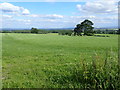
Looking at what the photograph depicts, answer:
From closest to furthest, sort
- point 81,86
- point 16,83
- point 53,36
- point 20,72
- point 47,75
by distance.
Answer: point 81,86 < point 16,83 < point 47,75 < point 20,72 < point 53,36

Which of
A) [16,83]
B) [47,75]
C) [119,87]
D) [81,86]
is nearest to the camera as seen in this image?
[119,87]

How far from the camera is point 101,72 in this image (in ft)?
13.6

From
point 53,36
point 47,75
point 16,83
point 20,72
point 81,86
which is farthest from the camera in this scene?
point 53,36

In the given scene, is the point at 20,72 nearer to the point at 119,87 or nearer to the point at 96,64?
the point at 96,64

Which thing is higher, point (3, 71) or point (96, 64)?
point (96, 64)

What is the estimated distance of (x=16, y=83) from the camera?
458 cm

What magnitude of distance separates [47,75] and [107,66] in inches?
73.3

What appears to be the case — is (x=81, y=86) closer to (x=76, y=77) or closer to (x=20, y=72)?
(x=76, y=77)

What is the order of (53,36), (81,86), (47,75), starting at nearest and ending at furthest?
(81,86)
(47,75)
(53,36)

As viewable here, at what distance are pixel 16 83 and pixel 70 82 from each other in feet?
4.77

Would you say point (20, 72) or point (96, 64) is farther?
point (20, 72)

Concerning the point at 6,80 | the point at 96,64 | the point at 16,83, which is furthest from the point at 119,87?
the point at 6,80

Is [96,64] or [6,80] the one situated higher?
[96,64]

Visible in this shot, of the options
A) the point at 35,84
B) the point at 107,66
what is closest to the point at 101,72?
the point at 107,66
